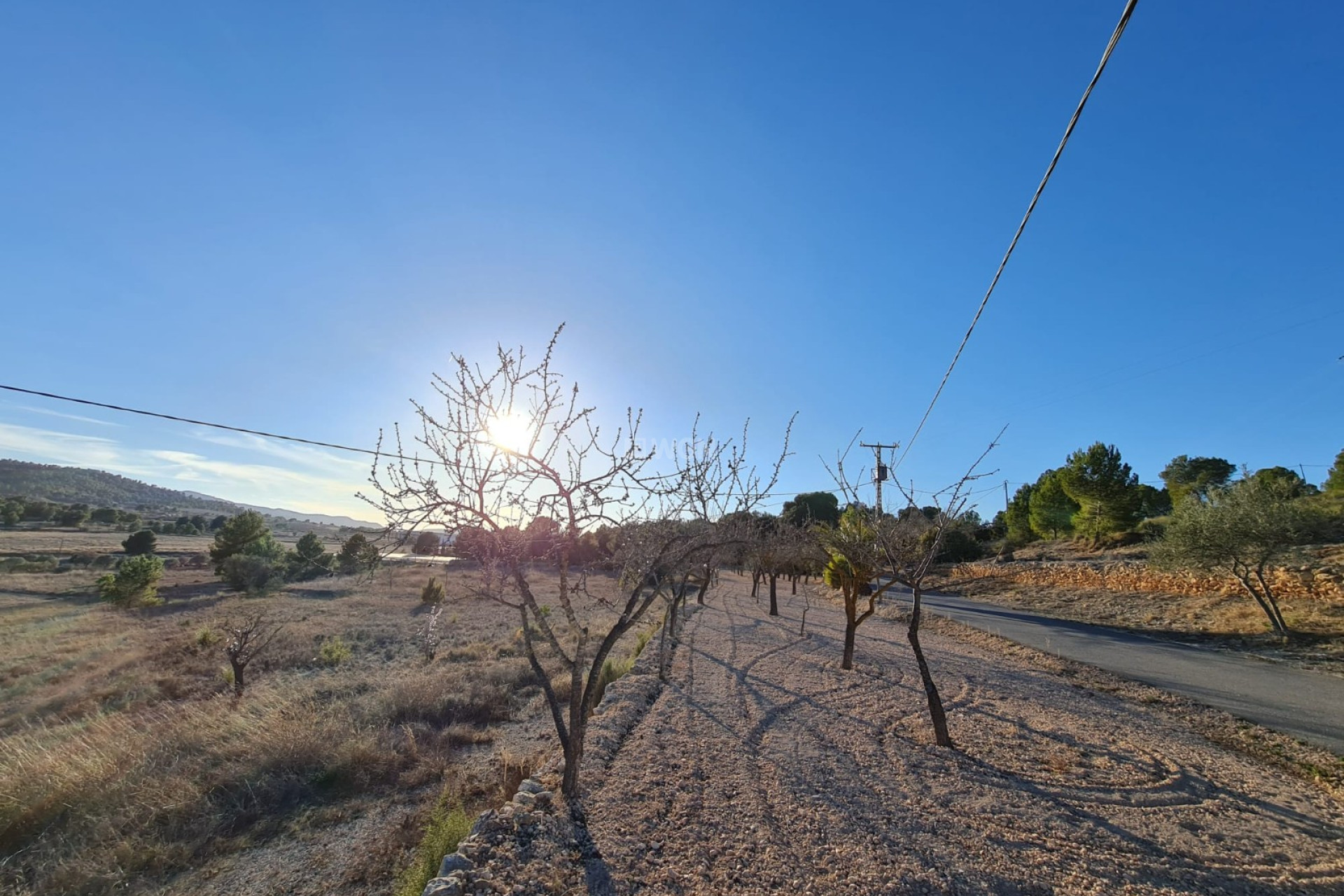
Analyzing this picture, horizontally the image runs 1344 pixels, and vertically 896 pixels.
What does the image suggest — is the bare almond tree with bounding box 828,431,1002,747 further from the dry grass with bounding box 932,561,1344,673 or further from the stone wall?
the stone wall

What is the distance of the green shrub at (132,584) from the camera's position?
23875mm

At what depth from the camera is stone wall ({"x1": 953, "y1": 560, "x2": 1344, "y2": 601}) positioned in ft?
55.8

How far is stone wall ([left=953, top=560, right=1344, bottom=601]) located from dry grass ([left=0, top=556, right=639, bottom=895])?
77.7 ft

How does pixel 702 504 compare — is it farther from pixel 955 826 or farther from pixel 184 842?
pixel 184 842

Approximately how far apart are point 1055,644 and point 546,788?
1584cm

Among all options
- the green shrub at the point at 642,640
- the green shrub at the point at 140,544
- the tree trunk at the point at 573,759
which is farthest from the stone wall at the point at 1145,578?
the green shrub at the point at 140,544

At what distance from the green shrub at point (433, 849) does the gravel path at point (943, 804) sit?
43.8 inches

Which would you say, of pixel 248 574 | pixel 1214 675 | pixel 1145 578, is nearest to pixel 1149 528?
pixel 1145 578

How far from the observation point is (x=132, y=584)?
23969 millimetres

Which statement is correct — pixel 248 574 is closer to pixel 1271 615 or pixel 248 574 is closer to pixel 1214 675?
pixel 1214 675

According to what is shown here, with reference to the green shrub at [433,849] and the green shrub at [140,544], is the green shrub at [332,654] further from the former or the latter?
the green shrub at [140,544]

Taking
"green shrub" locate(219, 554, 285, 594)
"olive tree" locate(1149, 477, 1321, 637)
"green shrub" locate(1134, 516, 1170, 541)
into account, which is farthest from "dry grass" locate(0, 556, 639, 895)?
"green shrub" locate(1134, 516, 1170, 541)

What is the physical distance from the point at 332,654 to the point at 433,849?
1281cm

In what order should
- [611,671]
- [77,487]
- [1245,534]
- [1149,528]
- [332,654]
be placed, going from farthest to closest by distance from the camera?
[77,487] < [1149,528] < [1245,534] < [332,654] < [611,671]
